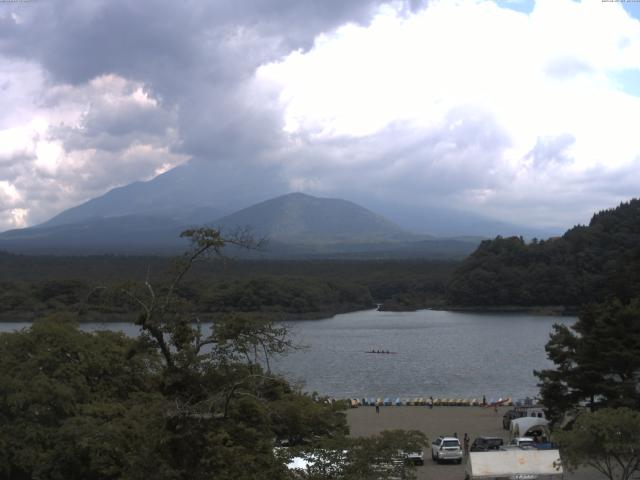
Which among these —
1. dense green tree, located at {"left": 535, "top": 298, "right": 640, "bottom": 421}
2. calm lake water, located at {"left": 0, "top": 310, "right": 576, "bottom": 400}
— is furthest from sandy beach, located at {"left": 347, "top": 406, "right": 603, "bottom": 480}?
calm lake water, located at {"left": 0, "top": 310, "right": 576, "bottom": 400}

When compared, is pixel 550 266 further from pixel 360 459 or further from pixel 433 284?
pixel 360 459

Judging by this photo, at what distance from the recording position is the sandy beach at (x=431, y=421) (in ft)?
88.0

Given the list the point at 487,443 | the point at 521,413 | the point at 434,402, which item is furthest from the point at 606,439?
the point at 434,402

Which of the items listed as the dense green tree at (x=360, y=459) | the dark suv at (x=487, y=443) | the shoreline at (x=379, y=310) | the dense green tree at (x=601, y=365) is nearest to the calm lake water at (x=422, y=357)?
the shoreline at (x=379, y=310)

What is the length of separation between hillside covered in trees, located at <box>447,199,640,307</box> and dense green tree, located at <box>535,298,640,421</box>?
229 feet

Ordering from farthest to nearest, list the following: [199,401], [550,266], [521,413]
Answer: [550,266] < [521,413] < [199,401]

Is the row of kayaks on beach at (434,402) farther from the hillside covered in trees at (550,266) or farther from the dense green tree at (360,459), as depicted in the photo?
the hillside covered in trees at (550,266)

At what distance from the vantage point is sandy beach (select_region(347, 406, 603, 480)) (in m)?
26.8

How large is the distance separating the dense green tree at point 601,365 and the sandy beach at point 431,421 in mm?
2725

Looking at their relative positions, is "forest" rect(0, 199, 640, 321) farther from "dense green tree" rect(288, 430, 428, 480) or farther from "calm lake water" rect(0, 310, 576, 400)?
"dense green tree" rect(288, 430, 428, 480)

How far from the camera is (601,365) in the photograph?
23.1m

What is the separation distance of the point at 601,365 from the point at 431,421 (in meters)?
8.05

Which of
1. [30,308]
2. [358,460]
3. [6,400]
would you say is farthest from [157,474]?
[30,308]

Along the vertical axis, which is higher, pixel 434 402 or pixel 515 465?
pixel 515 465
